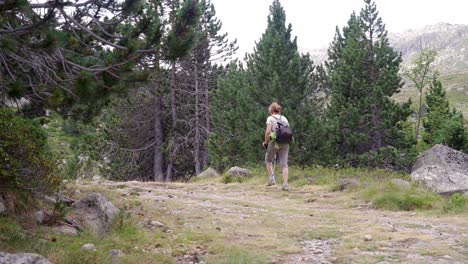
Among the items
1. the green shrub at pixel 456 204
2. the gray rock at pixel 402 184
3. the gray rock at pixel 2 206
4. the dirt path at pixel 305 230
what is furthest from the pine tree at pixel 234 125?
the gray rock at pixel 2 206

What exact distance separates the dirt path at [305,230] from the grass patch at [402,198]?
0.89 feet

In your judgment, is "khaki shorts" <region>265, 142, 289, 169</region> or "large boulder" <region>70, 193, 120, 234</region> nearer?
"large boulder" <region>70, 193, 120, 234</region>

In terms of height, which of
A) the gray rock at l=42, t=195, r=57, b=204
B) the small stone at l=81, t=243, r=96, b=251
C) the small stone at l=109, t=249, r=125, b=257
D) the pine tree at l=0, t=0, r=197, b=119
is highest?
the pine tree at l=0, t=0, r=197, b=119

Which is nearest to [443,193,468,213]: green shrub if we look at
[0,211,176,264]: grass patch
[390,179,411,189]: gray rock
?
[390,179,411,189]: gray rock

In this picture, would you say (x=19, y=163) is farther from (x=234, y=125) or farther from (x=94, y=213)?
(x=234, y=125)

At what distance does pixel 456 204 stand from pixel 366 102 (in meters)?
15.2

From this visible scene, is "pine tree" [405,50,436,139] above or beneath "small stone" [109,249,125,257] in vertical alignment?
above

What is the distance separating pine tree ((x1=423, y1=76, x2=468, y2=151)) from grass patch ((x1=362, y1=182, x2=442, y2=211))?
21043 millimetres

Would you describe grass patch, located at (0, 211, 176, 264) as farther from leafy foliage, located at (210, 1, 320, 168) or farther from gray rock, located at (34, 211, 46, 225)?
leafy foliage, located at (210, 1, 320, 168)

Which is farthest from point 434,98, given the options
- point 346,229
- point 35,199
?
point 35,199

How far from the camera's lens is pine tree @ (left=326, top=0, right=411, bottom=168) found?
Answer: 2178 centimetres

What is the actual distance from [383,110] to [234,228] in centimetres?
1781

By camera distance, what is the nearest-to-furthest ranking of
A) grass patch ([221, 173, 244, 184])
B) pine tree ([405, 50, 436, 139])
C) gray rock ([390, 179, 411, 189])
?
1. gray rock ([390, 179, 411, 189])
2. grass patch ([221, 173, 244, 184])
3. pine tree ([405, 50, 436, 139])

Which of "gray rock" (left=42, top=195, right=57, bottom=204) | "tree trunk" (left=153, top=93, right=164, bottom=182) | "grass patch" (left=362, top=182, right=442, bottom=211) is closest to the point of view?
"gray rock" (left=42, top=195, right=57, bottom=204)
